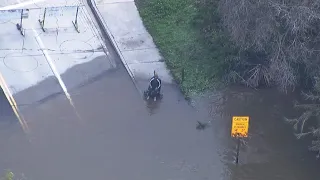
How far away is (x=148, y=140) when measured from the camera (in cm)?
1573

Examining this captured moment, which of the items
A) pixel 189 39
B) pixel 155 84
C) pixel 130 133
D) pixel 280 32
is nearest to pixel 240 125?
pixel 280 32

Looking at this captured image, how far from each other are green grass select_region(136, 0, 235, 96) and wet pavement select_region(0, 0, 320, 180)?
2.06 ft

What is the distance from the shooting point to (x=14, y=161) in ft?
48.6

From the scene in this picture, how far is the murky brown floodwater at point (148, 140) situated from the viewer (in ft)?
49.0

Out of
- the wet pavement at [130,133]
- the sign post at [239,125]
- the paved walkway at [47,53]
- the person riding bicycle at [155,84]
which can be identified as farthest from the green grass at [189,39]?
the sign post at [239,125]

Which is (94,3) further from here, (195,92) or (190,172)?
(190,172)

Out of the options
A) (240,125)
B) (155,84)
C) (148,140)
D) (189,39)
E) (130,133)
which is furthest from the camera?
(189,39)

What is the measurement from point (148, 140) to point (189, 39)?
4.14 meters

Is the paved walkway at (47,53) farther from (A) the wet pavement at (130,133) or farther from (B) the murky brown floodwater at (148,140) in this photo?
(B) the murky brown floodwater at (148,140)

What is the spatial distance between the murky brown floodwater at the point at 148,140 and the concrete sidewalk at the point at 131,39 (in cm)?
63

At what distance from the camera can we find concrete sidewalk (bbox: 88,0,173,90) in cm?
1772

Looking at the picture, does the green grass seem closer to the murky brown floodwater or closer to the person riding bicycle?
the murky brown floodwater

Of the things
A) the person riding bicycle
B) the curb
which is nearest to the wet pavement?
the curb

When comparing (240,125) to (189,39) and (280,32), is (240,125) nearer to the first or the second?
(280,32)
